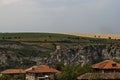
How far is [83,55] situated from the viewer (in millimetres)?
156000

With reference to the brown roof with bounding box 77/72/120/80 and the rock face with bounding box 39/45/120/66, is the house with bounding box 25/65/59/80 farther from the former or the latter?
the rock face with bounding box 39/45/120/66

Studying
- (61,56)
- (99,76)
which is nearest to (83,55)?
(61,56)

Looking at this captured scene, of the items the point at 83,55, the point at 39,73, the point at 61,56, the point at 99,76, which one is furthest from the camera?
the point at 61,56

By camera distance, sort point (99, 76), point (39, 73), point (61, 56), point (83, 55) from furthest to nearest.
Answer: point (61, 56) < point (83, 55) < point (39, 73) < point (99, 76)

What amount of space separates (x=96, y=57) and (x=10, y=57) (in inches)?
1113

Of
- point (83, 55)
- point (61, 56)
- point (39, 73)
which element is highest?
point (39, 73)

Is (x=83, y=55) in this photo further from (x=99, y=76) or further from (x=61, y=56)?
(x=99, y=76)

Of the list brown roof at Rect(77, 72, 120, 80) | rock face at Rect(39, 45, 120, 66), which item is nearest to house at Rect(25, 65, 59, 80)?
brown roof at Rect(77, 72, 120, 80)

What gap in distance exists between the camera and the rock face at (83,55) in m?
152

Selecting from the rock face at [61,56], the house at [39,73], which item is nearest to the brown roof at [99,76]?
the house at [39,73]

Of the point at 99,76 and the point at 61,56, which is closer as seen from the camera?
the point at 99,76

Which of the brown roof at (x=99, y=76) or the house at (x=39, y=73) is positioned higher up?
the brown roof at (x=99, y=76)

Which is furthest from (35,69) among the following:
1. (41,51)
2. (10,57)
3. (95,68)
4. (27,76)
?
(41,51)

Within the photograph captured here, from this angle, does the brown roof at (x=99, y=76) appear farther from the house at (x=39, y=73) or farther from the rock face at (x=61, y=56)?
the rock face at (x=61, y=56)
